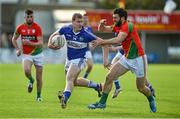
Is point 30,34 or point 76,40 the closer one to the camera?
point 76,40

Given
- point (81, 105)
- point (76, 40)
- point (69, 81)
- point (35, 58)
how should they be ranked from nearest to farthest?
point (69, 81) → point (76, 40) → point (81, 105) → point (35, 58)

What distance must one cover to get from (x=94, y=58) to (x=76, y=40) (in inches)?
1752

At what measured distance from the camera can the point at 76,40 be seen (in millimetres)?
17688

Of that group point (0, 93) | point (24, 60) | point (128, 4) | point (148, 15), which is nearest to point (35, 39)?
point (24, 60)

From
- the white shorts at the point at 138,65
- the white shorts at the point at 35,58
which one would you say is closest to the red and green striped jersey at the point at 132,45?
the white shorts at the point at 138,65

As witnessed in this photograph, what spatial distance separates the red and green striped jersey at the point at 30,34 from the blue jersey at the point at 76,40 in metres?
3.10

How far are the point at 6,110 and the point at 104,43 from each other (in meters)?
2.73

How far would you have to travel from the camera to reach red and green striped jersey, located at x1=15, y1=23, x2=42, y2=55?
68.3ft

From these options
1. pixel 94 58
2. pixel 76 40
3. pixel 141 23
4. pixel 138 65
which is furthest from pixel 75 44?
pixel 141 23

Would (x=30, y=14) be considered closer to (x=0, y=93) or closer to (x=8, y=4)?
(x=0, y=93)

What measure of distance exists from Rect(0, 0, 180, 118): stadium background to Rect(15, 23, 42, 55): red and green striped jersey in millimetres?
1356

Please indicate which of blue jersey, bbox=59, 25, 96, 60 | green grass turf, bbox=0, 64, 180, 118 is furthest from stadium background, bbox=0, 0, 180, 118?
blue jersey, bbox=59, 25, 96, 60

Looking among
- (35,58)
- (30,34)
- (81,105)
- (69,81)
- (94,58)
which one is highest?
(30,34)

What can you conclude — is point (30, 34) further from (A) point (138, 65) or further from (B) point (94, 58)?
(B) point (94, 58)
